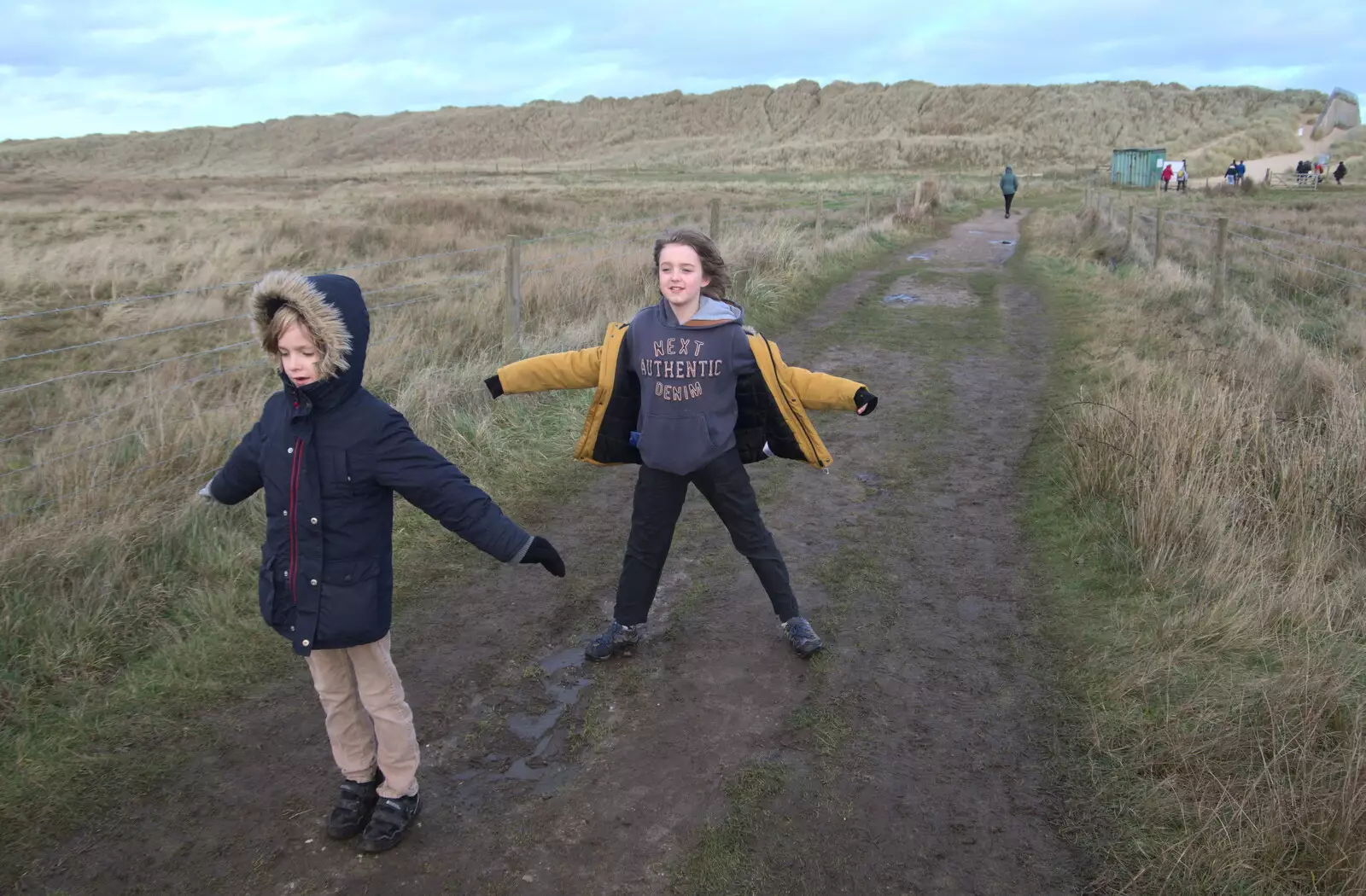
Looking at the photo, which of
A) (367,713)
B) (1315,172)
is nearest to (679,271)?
(367,713)

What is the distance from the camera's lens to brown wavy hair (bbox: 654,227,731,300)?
3405mm

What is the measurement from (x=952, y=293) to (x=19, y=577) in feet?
38.3

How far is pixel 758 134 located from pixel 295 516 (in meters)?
96.5

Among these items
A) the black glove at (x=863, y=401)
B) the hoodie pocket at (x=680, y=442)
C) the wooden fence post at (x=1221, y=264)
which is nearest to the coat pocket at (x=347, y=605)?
the hoodie pocket at (x=680, y=442)

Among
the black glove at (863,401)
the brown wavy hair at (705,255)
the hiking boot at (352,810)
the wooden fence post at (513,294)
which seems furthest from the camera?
the wooden fence post at (513,294)

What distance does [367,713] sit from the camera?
2.91 metres

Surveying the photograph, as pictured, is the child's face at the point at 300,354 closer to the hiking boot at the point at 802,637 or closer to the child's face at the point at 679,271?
the child's face at the point at 679,271

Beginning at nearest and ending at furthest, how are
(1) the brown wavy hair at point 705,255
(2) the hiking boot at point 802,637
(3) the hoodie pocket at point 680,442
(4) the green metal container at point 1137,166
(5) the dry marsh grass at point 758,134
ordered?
(1) the brown wavy hair at point 705,255, (3) the hoodie pocket at point 680,442, (2) the hiking boot at point 802,637, (4) the green metal container at point 1137,166, (5) the dry marsh grass at point 758,134

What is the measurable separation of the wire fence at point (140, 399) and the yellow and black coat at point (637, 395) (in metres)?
1.37

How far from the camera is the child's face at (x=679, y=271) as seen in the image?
3.37 metres

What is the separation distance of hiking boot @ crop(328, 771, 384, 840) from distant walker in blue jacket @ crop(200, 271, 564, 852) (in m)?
0.07

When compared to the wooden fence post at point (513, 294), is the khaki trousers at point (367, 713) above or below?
below

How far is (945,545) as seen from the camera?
507 centimetres

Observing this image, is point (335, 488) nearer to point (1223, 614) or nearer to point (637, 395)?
point (637, 395)
